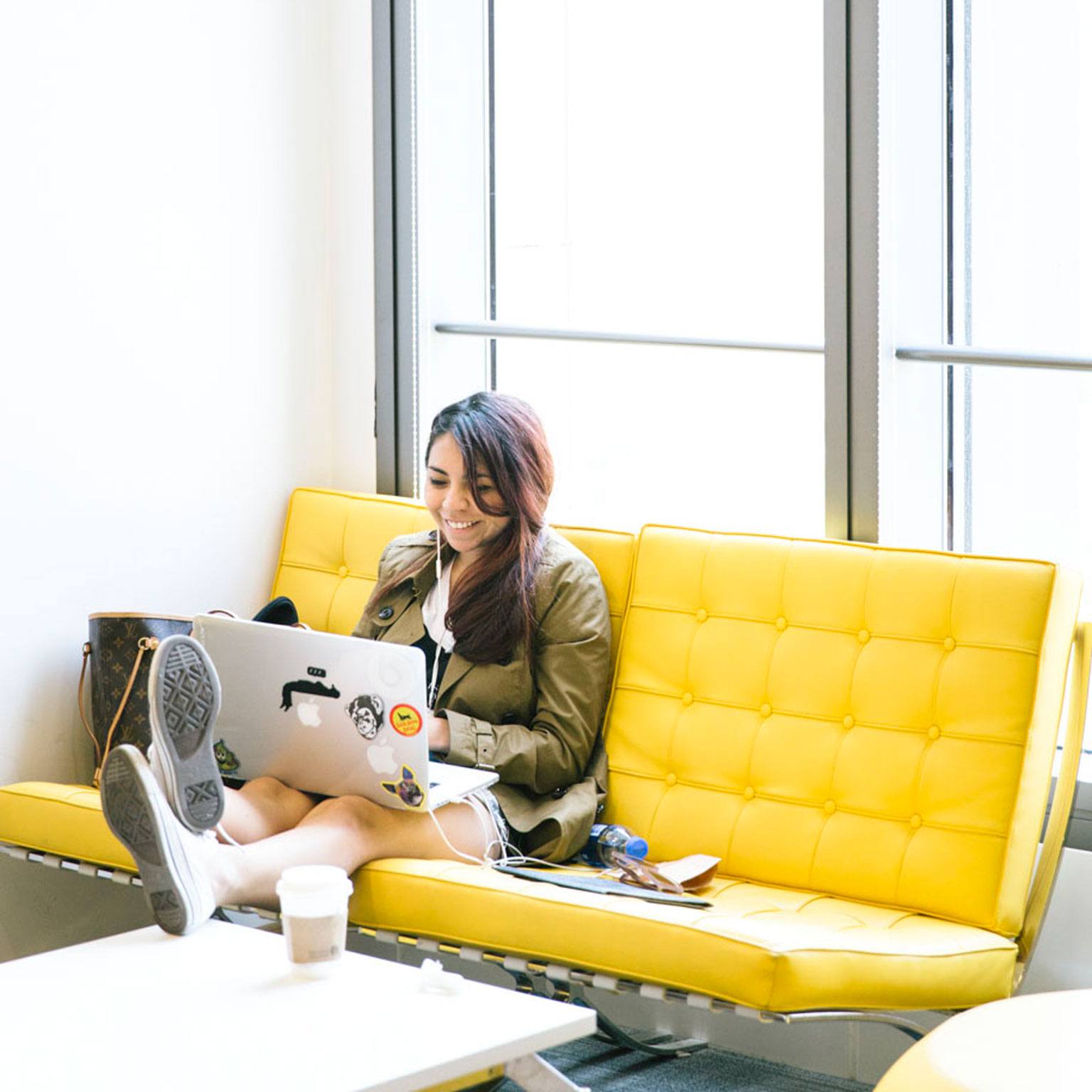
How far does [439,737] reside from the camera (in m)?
2.96

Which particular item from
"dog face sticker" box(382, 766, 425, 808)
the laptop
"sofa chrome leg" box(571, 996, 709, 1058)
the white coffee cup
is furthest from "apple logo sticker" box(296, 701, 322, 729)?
"sofa chrome leg" box(571, 996, 709, 1058)

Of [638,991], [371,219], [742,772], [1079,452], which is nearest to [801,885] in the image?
[742,772]

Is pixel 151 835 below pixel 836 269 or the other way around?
below

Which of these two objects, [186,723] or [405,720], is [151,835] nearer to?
[186,723]

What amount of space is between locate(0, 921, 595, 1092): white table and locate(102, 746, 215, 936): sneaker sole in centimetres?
5

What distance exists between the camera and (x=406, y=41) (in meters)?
3.67

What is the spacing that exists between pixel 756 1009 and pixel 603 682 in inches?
34.6

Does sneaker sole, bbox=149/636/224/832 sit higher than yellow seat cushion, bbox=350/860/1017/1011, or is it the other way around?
sneaker sole, bbox=149/636/224/832

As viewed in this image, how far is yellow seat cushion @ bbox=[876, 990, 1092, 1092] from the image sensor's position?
1.86m

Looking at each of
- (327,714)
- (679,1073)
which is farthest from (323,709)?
(679,1073)

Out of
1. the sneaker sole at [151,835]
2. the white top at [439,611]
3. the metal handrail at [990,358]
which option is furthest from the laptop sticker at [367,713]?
the metal handrail at [990,358]

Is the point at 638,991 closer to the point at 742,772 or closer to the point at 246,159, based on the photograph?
the point at 742,772

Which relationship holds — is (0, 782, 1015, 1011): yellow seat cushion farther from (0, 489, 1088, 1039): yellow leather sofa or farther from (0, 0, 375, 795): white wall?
(0, 0, 375, 795): white wall

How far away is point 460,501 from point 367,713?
0.63m
